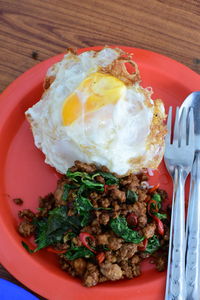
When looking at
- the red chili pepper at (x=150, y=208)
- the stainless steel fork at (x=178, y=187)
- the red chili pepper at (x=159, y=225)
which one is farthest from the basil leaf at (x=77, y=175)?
the stainless steel fork at (x=178, y=187)

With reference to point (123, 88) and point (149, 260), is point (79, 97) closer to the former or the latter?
point (123, 88)

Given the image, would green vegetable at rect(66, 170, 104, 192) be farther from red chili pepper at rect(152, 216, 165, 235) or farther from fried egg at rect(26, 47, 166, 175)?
red chili pepper at rect(152, 216, 165, 235)

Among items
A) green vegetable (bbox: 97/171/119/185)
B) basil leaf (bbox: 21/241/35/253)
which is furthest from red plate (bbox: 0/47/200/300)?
green vegetable (bbox: 97/171/119/185)

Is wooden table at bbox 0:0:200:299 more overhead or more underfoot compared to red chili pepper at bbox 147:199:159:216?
more overhead

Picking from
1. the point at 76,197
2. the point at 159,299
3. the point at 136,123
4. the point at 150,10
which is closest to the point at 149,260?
the point at 159,299

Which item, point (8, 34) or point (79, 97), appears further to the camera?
point (8, 34)

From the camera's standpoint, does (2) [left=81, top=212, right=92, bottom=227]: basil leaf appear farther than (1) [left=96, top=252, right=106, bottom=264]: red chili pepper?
Yes
